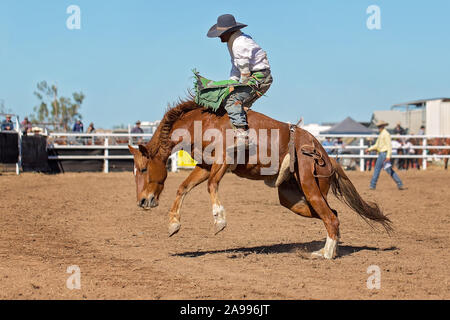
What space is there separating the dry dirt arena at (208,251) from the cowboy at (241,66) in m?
1.49

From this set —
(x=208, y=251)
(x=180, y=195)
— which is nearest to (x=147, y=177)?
(x=180, y=195)

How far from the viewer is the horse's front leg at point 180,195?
5.95 metres

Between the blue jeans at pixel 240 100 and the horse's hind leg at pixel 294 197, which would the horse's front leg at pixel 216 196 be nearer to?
the blue jeans at pixel 240 100

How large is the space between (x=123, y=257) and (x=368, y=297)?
9.27ft

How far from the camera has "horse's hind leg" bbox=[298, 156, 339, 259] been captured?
621cm

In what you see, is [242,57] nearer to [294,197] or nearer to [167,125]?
[167,125]

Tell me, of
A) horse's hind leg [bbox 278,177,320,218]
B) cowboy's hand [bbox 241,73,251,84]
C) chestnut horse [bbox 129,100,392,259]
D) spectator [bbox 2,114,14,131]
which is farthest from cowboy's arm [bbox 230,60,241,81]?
spectator [bbox 2,114,14,131]

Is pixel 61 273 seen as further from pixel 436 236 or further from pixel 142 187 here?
pixel 436 236

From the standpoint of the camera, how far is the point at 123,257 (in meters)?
6.13

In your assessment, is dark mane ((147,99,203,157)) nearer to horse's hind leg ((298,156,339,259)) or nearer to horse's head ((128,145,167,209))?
horse's head ((128,145,167,209))

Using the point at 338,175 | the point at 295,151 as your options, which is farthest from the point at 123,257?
the point at 338,175

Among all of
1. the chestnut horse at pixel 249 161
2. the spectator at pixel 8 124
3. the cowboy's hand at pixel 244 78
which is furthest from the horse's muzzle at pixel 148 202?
the spectator at pixel 8 124

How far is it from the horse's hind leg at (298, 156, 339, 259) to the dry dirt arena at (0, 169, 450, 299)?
20 cm
